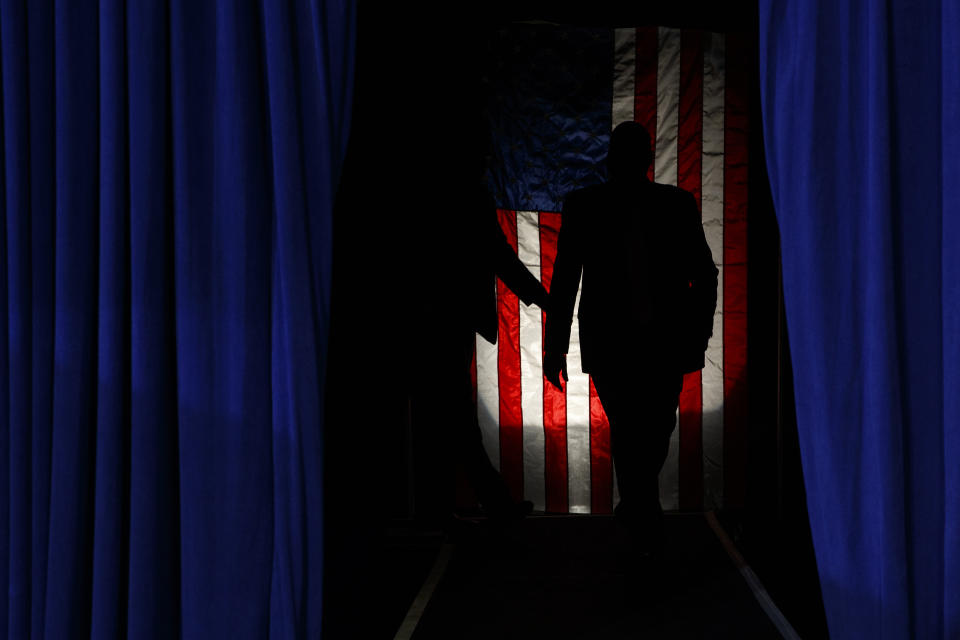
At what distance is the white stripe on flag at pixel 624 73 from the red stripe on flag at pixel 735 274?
0.38 m

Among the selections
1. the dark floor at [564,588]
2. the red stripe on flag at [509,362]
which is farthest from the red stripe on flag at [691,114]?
the dark floor at [564,588]

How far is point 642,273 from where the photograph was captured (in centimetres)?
210

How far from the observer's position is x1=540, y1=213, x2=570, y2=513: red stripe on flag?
3052 mm

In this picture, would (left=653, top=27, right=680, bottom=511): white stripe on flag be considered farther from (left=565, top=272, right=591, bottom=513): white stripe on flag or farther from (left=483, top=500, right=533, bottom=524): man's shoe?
(left=483, top=500, right=533, bottom=524): man's shoe

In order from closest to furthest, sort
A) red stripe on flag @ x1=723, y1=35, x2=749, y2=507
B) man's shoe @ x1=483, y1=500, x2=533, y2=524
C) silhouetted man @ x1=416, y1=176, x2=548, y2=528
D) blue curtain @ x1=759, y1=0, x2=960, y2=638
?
blue curtain @ x1=759, y1=0, x2=960, y2=638 < silhouetted man @ x1=416, y1=176, x2=548, y2=528 < man's shoe @ x1=483, y1=500, x2=533, y2=524 < red stripe on flag @ x1=723, y1=35, x2=749, y2=507

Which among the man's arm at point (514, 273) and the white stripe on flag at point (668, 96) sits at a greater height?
the white stripe on flag at point (668, 96)

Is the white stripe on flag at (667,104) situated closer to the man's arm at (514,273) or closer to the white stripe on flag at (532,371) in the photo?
the white stripe on flag at (532,371)

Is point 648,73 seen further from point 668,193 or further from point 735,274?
point 668,193

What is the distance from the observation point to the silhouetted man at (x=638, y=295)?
2102mm

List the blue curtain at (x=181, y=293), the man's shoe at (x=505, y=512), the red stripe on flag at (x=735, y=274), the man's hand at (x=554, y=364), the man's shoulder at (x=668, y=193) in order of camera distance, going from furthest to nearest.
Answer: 1. the red stripe on flag at (x=735, y=274)
2. the man's shoe at (x=505, y=512)
3. the man's hand at (x=554, y=364)
4. the man's shoulder at (x=668, y=193)
5. the blue curtain at (x=181, y=293)

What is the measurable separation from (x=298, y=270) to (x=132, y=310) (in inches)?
11.7

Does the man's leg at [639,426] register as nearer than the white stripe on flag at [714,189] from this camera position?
Yes

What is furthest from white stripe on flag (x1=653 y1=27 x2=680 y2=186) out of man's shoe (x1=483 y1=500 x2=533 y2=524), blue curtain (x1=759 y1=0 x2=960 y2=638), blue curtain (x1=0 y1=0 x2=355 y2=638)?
blue curtain (x1=0 y1=0 x2=355 y2=638)

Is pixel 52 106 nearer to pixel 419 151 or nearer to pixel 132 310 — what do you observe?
pixel 132 310
